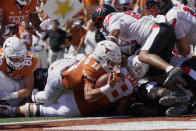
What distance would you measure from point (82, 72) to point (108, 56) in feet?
1.26

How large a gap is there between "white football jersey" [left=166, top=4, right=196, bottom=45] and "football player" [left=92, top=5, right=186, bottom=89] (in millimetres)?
140

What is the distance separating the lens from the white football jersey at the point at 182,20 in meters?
5.74

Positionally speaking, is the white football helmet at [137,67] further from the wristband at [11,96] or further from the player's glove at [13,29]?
the player's glove at [13,29]

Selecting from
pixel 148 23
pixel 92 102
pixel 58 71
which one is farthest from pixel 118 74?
pixel 148 23

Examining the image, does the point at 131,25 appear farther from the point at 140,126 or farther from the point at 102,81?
the point at 140,126

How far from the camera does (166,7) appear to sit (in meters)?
6.25

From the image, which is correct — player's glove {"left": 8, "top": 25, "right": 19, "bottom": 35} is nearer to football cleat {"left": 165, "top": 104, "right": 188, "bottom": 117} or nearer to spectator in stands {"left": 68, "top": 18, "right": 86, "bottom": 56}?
football cleat {"left": 165, "top": 104, "right": 188, "bottom": 117}

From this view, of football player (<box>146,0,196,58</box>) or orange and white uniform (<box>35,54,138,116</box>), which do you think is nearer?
orange and white uniform (<box>35,54,138,116</box>)

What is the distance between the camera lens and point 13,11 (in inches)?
281

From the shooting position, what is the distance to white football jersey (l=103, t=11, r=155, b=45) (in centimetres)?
595

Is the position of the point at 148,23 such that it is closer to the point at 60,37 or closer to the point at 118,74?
the point at 118,74

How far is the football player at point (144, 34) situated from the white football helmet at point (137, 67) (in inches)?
4.8

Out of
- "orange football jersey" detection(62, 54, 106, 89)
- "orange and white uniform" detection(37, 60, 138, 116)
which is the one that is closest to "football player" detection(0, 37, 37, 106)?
"orange and white uniform" detection(37, 60, 138, 116)

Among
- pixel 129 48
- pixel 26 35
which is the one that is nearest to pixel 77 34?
pixel 26 35
